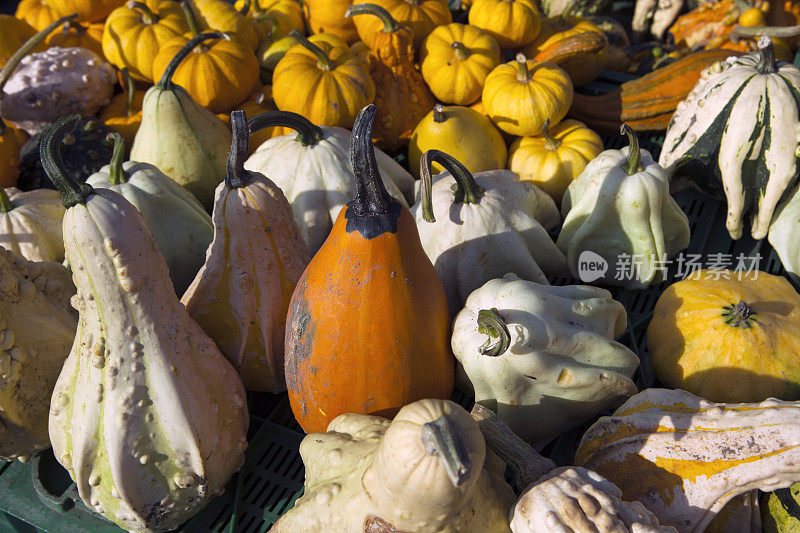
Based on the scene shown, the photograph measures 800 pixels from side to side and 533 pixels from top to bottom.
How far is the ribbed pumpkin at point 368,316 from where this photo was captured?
1528 millimetres

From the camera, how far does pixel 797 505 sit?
1.52m

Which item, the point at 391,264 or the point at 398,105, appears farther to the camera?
the point at 398,105

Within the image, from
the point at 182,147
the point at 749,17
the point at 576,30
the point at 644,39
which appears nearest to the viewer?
the point at 182,147

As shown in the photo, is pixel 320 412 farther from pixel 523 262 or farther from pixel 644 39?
pixel 644 39

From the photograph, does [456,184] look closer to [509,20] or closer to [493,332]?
[493,332]

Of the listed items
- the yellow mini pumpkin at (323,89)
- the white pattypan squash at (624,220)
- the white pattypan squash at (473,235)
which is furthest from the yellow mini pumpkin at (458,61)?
the white pattypan squash at (473,235)

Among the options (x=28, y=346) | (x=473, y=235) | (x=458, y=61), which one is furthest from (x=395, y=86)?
(x=28, y=346)

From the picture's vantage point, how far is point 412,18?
10.3ft

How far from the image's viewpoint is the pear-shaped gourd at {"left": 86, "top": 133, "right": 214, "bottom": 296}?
209cm

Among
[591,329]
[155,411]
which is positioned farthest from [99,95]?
[591,329]

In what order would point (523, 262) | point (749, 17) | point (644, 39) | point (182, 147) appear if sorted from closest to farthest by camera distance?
point (523, 262), point (182, 147), point (749, 17), point (644, 39)

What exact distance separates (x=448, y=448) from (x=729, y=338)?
1153mm

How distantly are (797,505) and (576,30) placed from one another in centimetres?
244

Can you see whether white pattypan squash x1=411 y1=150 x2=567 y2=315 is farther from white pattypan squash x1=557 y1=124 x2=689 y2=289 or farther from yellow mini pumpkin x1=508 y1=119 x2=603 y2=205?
yellow mini pumpkin x1=508 y1=119 x2=603 y2=205
